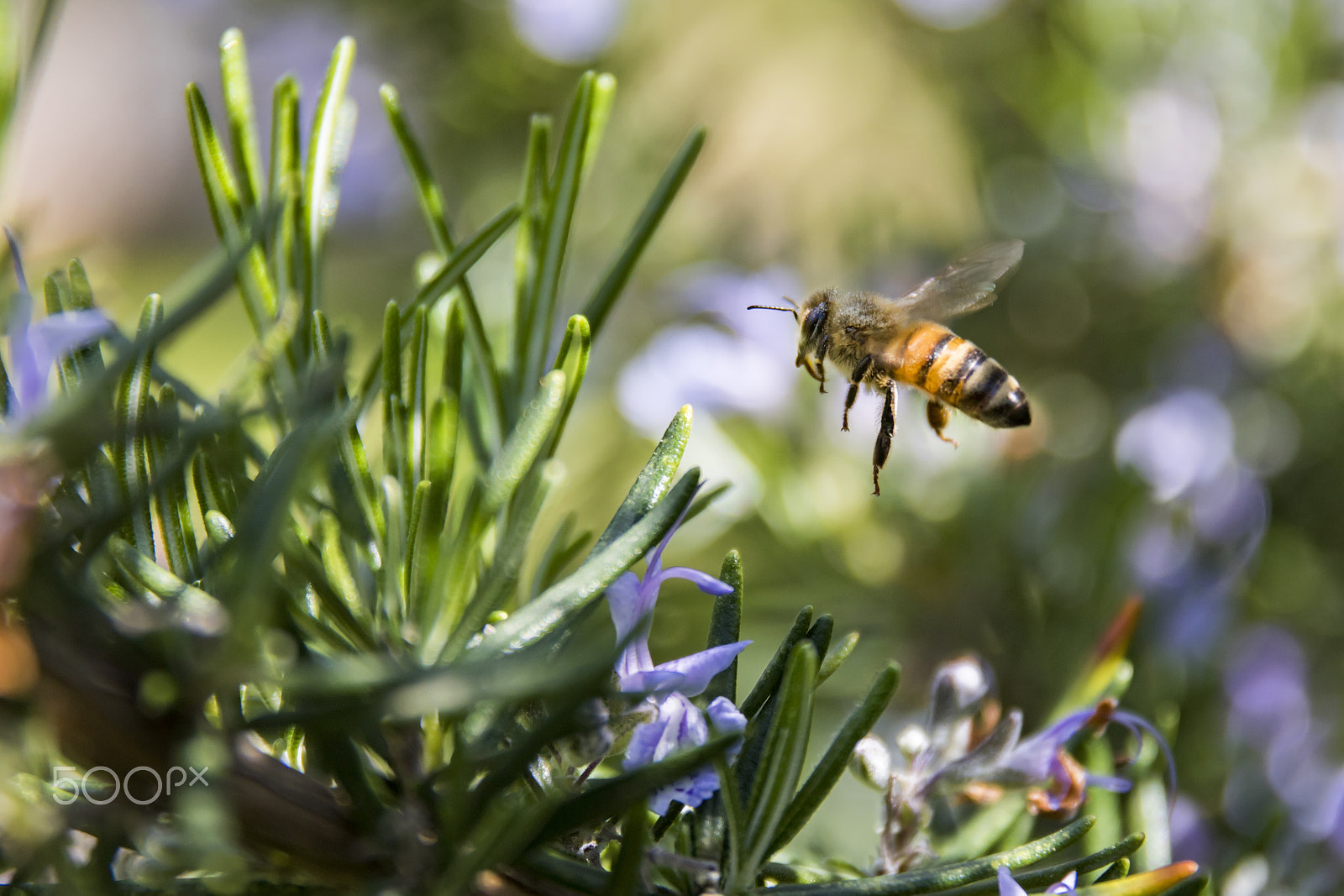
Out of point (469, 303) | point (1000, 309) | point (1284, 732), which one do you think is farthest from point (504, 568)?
point (1000, 309)

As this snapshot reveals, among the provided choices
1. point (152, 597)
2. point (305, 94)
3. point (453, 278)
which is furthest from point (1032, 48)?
point (305, 94)

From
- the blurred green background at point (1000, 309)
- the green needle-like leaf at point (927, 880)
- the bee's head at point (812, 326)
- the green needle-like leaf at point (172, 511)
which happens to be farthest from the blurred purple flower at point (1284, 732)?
the green needle-like leaf at point (172, 511)

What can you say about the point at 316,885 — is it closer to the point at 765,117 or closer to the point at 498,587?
the point at 498,587

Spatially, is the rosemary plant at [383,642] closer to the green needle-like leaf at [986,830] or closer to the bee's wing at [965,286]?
the green needle-like leaf at [986,830]

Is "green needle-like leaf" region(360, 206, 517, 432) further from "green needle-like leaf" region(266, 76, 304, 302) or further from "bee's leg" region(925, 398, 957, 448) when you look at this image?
"bee's leg" region(925, 398, 957, 448)

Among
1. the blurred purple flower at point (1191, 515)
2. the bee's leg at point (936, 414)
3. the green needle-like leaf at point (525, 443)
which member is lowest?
the blurred purple flower at point (1191, 515)

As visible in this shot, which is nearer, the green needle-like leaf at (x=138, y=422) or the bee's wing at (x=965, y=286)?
the green needle-like leaf at (x=138, y=422)

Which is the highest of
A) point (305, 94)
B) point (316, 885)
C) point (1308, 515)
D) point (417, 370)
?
point (305, 94)
